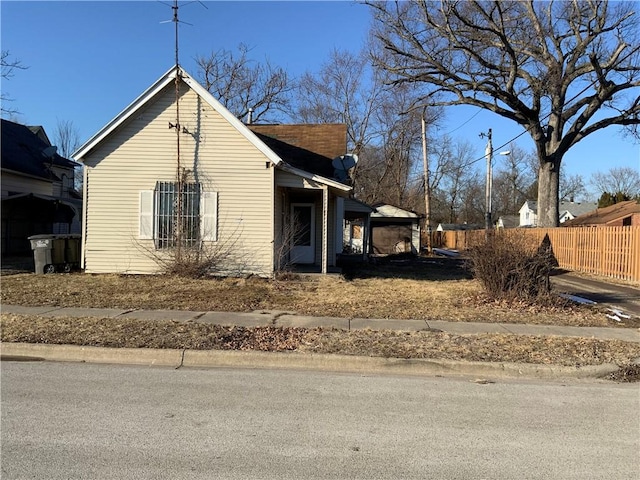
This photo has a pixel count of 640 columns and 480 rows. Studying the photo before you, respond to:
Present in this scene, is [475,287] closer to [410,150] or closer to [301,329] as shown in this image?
[301,329]

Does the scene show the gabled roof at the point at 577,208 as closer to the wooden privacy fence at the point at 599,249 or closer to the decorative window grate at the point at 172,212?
the wooden privacy fence at the point at 599,249

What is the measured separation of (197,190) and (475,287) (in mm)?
8539

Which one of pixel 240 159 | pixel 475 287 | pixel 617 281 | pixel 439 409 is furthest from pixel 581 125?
pixel 439 409

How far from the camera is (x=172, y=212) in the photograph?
14.3 metres

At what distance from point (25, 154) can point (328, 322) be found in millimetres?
22581

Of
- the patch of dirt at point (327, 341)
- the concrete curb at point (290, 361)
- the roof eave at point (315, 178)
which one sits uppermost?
the roof eave at point (315, 178)

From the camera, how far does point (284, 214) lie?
52.6ft

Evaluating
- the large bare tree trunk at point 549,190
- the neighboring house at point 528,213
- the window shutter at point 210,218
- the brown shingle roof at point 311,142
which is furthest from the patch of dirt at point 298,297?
the neighboring house at point 528,213

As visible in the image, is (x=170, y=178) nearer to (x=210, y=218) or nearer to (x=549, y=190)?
(x=210, y=218)

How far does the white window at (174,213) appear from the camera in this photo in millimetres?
14258

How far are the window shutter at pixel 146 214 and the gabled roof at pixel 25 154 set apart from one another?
1103cm

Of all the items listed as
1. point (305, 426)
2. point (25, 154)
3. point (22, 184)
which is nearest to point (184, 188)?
point (305, 426)

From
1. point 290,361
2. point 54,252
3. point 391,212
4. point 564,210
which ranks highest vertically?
point 564,210

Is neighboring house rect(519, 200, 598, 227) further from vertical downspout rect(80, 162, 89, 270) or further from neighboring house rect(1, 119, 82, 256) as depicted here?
vertical downspout rect(80, 162, 89, 270)
